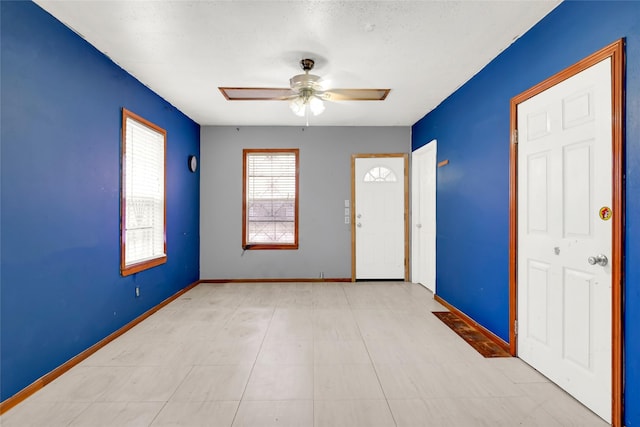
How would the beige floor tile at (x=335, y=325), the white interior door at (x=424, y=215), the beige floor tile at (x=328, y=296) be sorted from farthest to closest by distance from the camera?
the white interior door at (x=424, y=215), the beige floor tile at (x=328, y=296), the beige floor tile at (x=335, y=325)

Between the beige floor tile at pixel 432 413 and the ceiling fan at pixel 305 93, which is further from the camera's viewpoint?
the ceiling fan at pixel 305 93

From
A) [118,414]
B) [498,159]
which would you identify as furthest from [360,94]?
[118,414]

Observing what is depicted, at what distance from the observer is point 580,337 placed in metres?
1.92

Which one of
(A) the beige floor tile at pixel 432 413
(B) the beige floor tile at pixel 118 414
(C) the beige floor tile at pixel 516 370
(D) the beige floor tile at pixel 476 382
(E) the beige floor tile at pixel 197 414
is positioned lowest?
(B) the beige floor tile at pixel 118 414

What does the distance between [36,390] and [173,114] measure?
3309 millimetres

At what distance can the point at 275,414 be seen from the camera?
1.82m

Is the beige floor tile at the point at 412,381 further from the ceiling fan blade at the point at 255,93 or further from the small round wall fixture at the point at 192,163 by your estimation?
the small round wall fixture at the point at 192,163

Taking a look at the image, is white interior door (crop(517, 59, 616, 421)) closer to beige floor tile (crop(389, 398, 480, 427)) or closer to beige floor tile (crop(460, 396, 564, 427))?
beige floor tile (crop(460, 396, 564, 427))

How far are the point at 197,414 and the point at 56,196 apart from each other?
182 centimetres

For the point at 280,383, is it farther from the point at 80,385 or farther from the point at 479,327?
the point at 479,327

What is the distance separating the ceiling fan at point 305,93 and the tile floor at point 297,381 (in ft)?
7.53

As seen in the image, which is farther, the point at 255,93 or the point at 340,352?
the point at 255,93

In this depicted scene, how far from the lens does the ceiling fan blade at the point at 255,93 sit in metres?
3.54

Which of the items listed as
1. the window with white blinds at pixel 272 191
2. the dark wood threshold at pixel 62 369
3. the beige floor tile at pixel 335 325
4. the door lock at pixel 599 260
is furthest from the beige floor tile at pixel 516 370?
the window with white blinds at pixel 272 191
